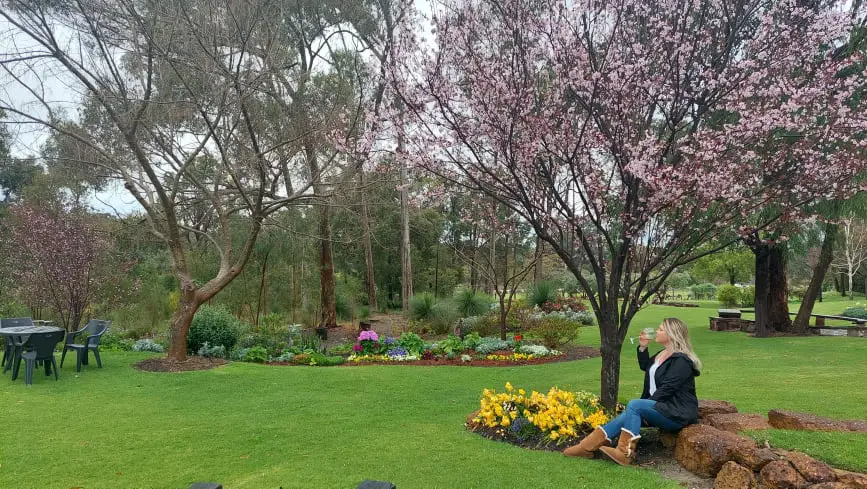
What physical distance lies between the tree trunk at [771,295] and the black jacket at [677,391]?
38.5ft

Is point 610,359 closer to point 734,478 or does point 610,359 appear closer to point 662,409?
point 662,409

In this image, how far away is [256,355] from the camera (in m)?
10.4

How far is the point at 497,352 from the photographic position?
11.1 m

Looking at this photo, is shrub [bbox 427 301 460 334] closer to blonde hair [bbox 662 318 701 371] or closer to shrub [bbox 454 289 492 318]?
shrub [bbox 454 289 492 318]

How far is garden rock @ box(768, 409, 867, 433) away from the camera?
13.4ft

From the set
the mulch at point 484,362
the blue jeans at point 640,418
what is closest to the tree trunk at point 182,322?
the mulch at point 484,362

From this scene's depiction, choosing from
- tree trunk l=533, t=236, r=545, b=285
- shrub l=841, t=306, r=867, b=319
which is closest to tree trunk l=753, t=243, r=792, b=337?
tree trunk l=533, t=236, r=545, b=285

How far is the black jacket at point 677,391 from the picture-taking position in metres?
4.08

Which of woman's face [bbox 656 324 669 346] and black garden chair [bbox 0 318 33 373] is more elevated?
woman's face [bbox 656 324 669 346]

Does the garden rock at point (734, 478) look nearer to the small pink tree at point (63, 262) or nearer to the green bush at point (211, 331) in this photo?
the green bush at point (211, 331)

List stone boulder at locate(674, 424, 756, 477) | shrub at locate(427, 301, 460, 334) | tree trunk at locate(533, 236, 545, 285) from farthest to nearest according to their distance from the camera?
shrub at locate(427, 301, 460, 334)
tree trunk at locate(533, 236, 545, 285)
stone boulder at locate(674, 424, 756, 477)

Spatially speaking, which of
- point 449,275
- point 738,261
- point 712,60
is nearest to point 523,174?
point 712,60

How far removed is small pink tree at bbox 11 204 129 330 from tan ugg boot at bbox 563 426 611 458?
10.9m

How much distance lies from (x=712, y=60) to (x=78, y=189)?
53.1ft
